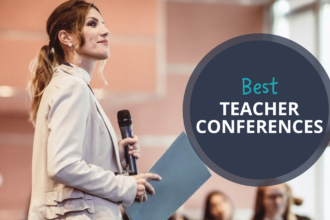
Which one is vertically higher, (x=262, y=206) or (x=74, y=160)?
(x=74, y=160)

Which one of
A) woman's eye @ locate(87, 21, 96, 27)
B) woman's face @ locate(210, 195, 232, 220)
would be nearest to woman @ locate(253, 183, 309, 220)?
woman's face @ locate(210, 195, 232, 220)

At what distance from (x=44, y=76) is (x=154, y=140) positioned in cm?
334

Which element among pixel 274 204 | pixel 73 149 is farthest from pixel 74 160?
pixel 274 204

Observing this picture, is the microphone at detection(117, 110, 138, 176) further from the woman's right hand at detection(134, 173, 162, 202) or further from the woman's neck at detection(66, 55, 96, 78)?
the woman's neck at detection(66, 55, 96, 78)

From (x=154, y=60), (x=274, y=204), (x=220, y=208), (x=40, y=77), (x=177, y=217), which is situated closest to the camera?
(x=40, y=77)

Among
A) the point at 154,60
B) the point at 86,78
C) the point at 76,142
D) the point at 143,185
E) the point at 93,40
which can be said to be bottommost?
the point at 143,185

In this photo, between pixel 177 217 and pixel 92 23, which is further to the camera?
pixel 177 217

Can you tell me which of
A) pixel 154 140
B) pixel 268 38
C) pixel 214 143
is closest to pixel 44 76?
pixel 214 143

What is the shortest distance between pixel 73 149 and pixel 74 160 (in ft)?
0.09

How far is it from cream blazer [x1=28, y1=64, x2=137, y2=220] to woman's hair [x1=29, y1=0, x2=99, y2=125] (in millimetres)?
126

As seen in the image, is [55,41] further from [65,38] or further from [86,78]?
[86,78]

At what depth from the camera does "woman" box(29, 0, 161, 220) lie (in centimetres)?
138

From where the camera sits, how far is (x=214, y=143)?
4.18 meters

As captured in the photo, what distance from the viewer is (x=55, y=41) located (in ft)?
5.31
